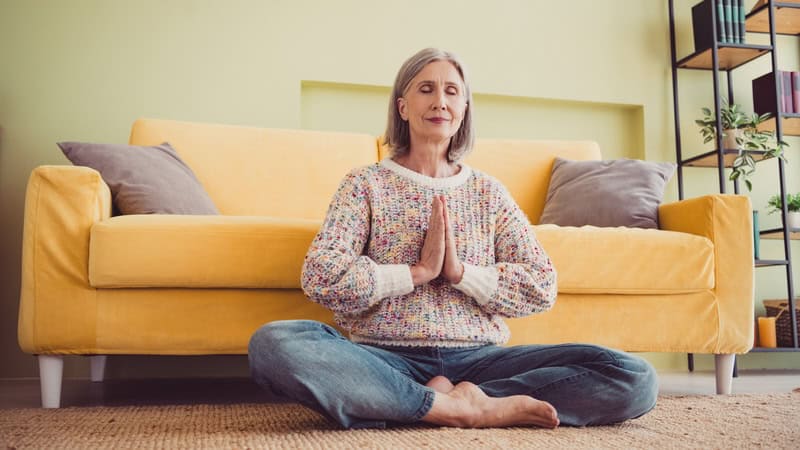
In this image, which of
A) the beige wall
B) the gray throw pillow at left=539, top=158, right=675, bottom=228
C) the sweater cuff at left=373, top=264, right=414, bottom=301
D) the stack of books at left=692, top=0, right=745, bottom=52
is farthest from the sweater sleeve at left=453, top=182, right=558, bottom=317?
the stack of books at left=692, top=0, right=745, bottom=52

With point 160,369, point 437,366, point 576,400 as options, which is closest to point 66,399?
point 160,369

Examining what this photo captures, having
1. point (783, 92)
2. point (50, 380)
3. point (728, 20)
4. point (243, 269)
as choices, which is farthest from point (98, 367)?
point (783, 92)

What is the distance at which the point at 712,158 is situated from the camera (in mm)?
3367

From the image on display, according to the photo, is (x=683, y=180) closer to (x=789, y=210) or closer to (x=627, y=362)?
(x=789, y=210)

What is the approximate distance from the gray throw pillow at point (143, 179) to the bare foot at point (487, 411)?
1.18 meters

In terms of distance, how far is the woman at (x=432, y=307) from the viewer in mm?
1309

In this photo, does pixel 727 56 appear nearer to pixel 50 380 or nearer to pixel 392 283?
pixel 392 283

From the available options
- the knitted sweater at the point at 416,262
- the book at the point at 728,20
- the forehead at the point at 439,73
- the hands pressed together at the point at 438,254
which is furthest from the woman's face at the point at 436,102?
the book at the point at 728,20

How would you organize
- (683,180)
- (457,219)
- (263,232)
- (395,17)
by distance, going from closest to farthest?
1. (457,219)
2. (263,232)
3. (395,17)
4. (683,180)

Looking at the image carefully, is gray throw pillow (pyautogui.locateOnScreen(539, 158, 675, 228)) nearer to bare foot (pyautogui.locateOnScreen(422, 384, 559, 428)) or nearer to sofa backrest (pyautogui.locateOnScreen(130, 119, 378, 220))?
sofa backrest (pyautogui.locateOnScreen(130, 119, 378, 220))

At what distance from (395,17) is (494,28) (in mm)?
472

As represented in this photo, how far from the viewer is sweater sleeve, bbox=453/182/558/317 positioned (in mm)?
1470

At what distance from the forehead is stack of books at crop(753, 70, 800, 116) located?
2.31 meters

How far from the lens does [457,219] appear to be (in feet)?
5.21
